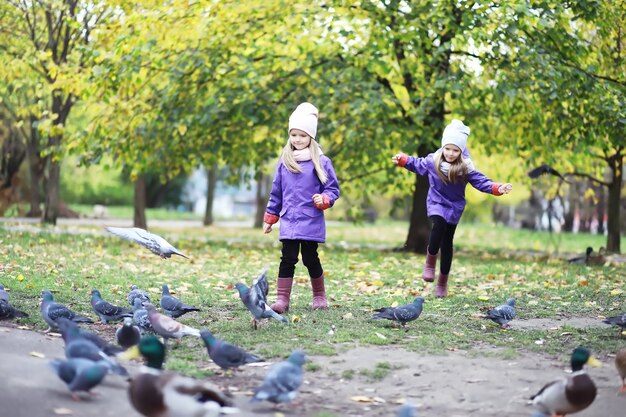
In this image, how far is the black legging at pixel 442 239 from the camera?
9172 millimetres

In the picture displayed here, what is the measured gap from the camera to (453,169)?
8945mm

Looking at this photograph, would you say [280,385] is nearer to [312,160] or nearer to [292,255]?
[292,255]

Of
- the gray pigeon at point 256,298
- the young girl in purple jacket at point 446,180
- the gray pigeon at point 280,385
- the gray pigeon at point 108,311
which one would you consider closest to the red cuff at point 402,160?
the young girl in purple jacket at point 446,180

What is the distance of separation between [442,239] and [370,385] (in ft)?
13.3

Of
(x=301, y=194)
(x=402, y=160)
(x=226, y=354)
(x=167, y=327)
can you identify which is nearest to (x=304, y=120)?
(x=301, y=194)

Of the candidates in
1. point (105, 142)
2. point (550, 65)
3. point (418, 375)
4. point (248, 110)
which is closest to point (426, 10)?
point (550, 65)

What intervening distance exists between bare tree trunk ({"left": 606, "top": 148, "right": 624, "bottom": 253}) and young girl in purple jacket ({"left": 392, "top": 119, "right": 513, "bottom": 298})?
9816 millimetres

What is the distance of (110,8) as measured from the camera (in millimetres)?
20625

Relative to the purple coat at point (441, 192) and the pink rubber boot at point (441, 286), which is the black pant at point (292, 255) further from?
the pink rubber boot at point (441, 286)

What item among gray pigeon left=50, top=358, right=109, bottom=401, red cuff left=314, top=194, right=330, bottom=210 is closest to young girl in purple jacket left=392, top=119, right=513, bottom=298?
red cuff left=314, top=194, right=330, bottom=210

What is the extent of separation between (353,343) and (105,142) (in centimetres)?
1080

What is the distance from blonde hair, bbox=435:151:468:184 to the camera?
352 inches

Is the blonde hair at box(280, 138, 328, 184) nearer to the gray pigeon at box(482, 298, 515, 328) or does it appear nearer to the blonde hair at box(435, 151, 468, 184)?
the blonde hair at box(435, 151, 468, 184)

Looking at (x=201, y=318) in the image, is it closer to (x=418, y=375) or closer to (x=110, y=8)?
(x=418, y=375)
